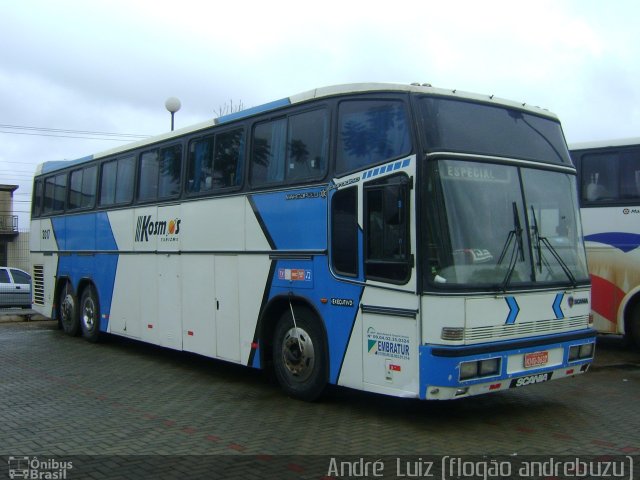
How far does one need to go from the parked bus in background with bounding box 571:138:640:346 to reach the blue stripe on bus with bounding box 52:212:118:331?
8.80m

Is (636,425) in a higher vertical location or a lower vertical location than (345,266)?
lower

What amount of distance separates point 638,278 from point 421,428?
21.4 ft

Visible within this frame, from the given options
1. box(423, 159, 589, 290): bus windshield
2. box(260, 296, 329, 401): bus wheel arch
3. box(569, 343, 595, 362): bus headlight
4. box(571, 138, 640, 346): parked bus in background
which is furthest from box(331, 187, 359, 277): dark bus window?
box(571, 138, 640, 346): parked bus in background

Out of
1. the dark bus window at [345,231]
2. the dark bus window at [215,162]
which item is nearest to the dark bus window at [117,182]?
the dark bus window at [215,162]

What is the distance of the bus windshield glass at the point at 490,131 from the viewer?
22.5 feet

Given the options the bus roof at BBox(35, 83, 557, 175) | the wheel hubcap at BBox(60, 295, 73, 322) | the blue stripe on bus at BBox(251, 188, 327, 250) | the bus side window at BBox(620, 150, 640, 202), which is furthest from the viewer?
the wheel hubcap at BBox(60, 295, 73, 322)

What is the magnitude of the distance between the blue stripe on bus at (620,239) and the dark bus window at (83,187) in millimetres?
9697

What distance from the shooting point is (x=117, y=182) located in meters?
12.7

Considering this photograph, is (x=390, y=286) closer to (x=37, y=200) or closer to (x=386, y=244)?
(x=386, y=244)

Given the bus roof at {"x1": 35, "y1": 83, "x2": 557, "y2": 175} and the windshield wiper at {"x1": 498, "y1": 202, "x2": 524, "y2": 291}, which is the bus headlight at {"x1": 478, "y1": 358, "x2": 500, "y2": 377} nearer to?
the windshield wiper at {"x1": 498, "y1": 202, "x2": 524, "y2": 291}

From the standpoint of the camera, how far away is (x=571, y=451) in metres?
6.07

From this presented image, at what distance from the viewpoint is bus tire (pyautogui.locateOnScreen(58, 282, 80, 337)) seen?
1423 cm

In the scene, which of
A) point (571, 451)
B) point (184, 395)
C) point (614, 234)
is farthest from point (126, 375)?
point (614, 234)

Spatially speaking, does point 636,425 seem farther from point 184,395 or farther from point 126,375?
point 126,375
